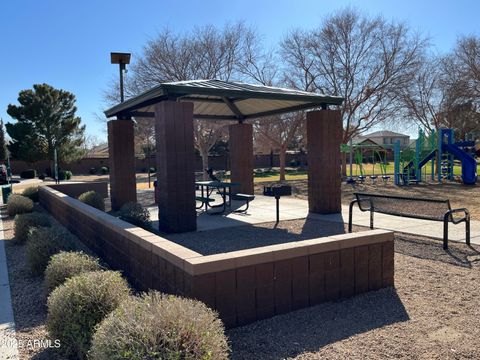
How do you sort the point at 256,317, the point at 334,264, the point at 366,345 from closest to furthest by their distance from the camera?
the point at 366,345
the point at 256,317
the point at 334,264

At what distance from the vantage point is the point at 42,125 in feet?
130

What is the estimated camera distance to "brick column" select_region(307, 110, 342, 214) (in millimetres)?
10438

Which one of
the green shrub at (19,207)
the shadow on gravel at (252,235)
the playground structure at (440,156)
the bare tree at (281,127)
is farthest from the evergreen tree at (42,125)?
the shadow on gravel at (252,235)

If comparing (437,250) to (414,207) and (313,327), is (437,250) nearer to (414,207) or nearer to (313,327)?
(414,207)

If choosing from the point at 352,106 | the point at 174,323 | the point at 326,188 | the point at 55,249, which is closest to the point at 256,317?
the point at 174,323

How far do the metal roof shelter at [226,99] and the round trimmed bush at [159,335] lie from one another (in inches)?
235

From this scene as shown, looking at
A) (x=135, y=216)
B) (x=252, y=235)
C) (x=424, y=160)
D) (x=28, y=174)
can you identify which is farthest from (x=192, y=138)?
(x=28, y=174)

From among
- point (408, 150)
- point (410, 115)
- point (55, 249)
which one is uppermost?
point (410, 115)

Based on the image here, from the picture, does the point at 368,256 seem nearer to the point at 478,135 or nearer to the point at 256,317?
the point at 256,317

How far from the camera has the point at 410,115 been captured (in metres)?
29.0

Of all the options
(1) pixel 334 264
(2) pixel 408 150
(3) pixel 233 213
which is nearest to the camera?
(1) pixel 334 264

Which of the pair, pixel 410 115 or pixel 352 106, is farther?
pixel 410 115

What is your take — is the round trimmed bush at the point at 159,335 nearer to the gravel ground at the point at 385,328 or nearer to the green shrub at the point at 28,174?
the gravel ground at the point at 385,328

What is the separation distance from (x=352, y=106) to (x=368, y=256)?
2293cm
